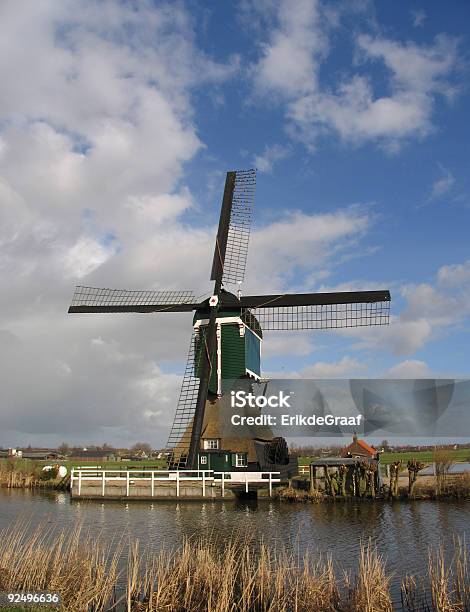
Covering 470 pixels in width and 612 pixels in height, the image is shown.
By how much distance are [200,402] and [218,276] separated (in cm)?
650

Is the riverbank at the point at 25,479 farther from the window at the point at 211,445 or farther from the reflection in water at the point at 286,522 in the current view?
the window at the point at 211,445

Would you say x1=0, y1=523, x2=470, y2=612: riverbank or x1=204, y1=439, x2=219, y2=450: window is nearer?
x1=0, y1=523, x2=470, y2=612: riverbank

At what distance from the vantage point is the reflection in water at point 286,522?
54.1 feet

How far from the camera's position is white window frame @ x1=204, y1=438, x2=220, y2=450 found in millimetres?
30578

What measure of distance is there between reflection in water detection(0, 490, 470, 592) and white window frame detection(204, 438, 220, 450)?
3515mm

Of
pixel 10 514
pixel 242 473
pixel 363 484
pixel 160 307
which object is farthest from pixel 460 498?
pixel 10 514

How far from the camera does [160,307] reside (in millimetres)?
31547

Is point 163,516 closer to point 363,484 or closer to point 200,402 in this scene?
point 200,402

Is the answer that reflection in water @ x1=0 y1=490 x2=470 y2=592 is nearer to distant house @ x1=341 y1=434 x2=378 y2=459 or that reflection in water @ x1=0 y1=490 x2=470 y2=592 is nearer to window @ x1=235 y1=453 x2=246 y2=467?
window @ x1=235 y1=453 x2=246 y2=467

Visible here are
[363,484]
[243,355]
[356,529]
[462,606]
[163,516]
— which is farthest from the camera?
[243,355]

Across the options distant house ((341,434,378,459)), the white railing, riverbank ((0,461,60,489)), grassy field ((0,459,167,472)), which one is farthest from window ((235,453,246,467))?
distant house ((341,434,378,459))

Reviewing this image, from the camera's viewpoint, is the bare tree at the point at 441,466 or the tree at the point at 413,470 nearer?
the tree at the point at 413,470

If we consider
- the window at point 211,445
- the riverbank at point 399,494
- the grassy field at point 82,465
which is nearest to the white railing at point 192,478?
the riverbank at point 399,494

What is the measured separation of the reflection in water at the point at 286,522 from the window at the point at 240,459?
2469 mm
